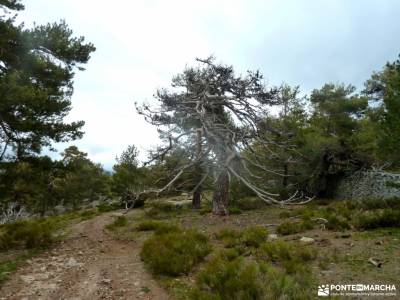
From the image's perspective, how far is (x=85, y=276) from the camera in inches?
225

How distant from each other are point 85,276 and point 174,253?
1.82 m

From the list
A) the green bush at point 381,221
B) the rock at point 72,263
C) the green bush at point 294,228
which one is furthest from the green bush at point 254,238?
the rock at point 72,263

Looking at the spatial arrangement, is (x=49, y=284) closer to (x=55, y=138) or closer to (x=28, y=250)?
(x=28, y=250)

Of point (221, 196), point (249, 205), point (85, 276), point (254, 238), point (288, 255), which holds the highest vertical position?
point (221, 196)

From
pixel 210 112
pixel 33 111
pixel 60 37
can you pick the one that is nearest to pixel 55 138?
pixel 33 111

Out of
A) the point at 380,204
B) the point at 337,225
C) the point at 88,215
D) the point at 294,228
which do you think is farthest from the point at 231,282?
the point at 88,215

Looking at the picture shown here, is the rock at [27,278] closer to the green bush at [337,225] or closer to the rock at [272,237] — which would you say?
the rock at [272,237]

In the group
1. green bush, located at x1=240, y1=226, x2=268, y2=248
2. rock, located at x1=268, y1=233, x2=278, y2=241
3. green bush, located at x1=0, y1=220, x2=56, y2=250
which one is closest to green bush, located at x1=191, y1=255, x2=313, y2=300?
green bush, located at x1=240, y1=226, x2=268, y2=248

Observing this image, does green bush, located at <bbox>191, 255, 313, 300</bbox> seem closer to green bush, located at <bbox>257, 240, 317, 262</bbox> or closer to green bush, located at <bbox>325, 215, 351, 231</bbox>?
green bush, located at <bbox>257, 240, 317, 262</bbox>

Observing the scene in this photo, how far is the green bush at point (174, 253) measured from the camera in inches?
218

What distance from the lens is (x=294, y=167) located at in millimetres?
17672

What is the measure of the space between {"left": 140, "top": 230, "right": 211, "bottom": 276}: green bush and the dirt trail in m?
0.27

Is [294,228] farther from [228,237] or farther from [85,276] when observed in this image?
[85,276]

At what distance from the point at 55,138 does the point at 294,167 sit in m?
13.5
